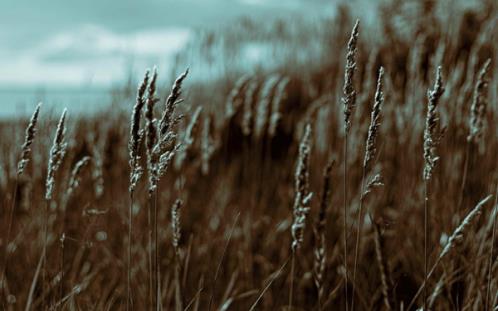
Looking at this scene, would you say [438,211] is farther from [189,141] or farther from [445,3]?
[445,3]

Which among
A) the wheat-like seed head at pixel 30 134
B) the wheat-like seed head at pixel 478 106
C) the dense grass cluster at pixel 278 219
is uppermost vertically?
the wheat-like seed head at pixel 478 106

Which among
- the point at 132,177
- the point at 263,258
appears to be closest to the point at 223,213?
the point at 263,258

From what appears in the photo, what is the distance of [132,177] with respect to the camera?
1143 millimetres

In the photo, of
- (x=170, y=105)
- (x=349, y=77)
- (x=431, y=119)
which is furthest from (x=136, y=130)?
(x=431, y=119)

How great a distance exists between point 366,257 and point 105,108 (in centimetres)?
309

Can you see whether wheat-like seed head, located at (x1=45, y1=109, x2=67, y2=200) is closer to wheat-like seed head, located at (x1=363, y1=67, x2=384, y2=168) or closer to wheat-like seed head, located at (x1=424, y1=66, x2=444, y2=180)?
wheat-like seed head, located at (x1=363, y1=67, x2=384, y2=168)

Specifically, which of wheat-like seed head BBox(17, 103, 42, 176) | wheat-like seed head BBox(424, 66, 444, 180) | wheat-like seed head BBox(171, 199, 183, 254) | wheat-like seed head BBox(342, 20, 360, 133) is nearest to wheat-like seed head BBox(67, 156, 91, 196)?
wheat-like seed head BBox(17, 103, 42, 176)

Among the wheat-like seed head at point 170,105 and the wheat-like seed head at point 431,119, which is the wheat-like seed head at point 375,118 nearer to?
the wheat-like seed head at point 431,119

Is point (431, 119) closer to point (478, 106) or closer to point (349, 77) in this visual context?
point (349, 77)

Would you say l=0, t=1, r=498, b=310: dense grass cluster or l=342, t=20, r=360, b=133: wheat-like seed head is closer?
l=342, t=20, r=360, b=133: wheat-like seed head

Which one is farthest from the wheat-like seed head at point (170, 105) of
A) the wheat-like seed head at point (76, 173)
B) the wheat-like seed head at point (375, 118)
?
the wheat-like seed head at point (76, 173)

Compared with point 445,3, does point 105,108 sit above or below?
below

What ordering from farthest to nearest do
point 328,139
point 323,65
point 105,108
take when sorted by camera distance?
1. point 323,65
2. point 105,108
3. point 328,139

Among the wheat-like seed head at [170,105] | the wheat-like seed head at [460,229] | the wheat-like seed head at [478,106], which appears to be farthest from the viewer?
the wheat-like seed head at [478,106]
